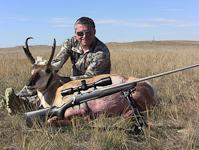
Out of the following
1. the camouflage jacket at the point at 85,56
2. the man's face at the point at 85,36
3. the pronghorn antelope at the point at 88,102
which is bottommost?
the pronghorn antelope at the point at 88,102

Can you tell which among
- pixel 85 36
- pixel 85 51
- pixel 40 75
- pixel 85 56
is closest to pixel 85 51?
pixel 85 51

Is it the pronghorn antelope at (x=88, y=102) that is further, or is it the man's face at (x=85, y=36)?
the man's face at (x=85, y=36)

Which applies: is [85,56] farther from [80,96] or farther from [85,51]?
[80,96]

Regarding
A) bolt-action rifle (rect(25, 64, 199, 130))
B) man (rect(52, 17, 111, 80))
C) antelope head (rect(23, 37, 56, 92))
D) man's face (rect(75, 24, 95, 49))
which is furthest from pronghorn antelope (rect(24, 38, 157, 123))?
man's face (rect(75, 24, 95, 49))

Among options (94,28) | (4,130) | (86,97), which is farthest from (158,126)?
(94,28)

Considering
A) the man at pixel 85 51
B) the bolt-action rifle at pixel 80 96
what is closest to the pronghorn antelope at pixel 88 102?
the bolt-action rifle at pixel 80 96

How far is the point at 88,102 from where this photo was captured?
299 centimetres

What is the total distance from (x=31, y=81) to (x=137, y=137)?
2037 millimetres

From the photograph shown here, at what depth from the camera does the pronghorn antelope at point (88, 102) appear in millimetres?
2986

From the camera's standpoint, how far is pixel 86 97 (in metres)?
2.49

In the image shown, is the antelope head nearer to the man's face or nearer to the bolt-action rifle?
the bolt-action rifle

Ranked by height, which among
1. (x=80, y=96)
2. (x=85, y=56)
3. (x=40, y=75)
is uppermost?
(x=85, y=56)

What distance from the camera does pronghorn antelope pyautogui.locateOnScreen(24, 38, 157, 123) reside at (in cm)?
299

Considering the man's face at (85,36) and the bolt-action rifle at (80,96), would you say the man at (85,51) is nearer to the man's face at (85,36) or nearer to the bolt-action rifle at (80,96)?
the man's face at (85,36)
